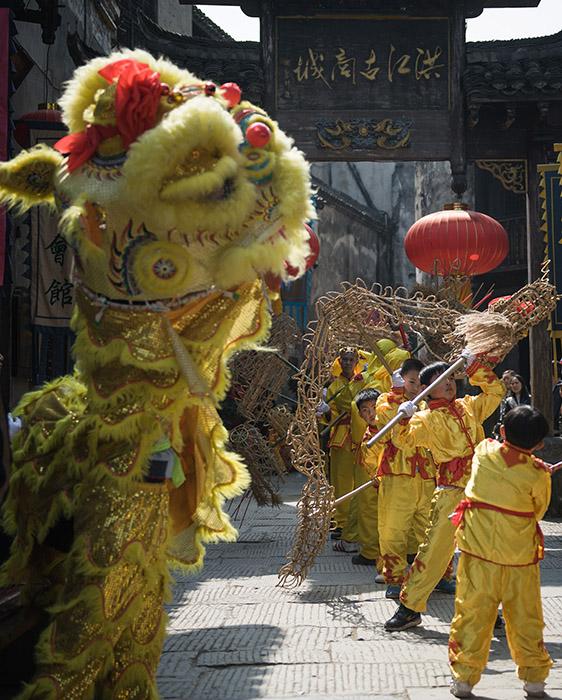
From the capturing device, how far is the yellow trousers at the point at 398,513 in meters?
6.76

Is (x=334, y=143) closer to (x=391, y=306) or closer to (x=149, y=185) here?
(x=391, y=306)

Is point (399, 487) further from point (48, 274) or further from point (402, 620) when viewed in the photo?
point (48, 274)

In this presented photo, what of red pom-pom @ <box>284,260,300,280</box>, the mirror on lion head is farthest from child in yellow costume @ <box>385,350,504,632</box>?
the mirror on lion head

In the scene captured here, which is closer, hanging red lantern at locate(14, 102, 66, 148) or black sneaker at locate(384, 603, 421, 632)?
black sneaker at locate(384, 603, 421, 632)

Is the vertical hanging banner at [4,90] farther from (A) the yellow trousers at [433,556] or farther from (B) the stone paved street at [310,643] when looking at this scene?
(A) the yellow trousers at [433,556]

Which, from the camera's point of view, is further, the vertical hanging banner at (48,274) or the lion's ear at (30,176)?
the vertical hanging banner at (48,274)

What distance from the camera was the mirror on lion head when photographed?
3148mm

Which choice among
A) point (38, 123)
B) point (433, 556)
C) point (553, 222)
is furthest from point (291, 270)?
point (553, 222)

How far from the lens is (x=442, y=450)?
19.6 ft

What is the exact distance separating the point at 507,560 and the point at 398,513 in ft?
7.34

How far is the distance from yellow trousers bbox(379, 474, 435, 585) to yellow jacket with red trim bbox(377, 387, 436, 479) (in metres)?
0.04

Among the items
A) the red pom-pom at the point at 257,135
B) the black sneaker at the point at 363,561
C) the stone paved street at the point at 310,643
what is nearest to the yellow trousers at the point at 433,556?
the stone paved street at the point at 310,643

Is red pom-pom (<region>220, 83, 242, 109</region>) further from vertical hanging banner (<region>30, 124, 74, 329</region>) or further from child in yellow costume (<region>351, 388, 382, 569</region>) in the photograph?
child in yellow costume (<region>351, 388, 382, 569</region>)

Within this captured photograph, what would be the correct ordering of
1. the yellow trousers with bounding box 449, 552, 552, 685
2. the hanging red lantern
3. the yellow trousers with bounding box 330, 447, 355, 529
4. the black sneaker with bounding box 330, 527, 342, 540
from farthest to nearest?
1. the black sneaker with bounding box 330, 527, 342, 540
2. the yellow trousers with bounding box 330, 447, 355, 529
3. the hanging red lantern
4. the yellow trousers with bounding box 449, 552, 552, 685
